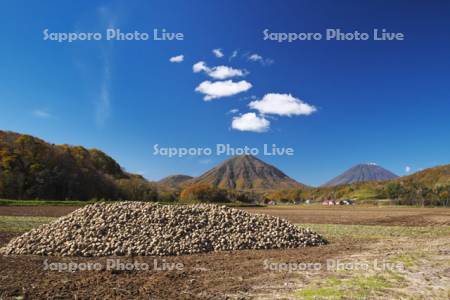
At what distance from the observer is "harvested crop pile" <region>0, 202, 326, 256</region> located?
1122cm

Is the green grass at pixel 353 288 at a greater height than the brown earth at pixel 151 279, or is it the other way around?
the green grass at pixel 353 288

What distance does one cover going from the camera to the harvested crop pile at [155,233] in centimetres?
1122

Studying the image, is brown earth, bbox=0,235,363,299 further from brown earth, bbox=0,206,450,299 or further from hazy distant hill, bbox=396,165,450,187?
hazy distant hill, bbox=396,165,450,187

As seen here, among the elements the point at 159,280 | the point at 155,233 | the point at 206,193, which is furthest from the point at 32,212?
the point at 206,193

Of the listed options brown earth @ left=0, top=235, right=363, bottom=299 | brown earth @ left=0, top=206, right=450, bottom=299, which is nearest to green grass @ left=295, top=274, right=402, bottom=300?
brown earth @ left=0, top=206, right=450, bottom=299

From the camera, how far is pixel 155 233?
12312mm

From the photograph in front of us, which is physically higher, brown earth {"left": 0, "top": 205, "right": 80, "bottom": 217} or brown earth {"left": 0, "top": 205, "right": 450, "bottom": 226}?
brown earth {"left": 0, "top": 205, "right": 80, "bottom": 217}

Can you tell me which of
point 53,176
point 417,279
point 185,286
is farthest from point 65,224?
point 53,176

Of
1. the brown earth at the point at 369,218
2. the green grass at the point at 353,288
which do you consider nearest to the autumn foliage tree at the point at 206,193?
the brown earth at the point at 369,218

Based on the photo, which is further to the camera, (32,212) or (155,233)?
(32,212)

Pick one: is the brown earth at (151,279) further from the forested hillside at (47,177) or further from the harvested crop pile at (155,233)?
the forested hillside at (47,177)

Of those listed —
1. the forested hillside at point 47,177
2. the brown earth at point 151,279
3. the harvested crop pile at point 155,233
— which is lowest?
the brown earth at point 151,279

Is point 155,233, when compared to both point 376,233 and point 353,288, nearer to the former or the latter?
point 353,288

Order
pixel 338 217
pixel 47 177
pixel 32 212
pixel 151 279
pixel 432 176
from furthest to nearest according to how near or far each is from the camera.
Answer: pixel 432 176 < pixel 47 177 < pixel 338 217 < pixel 32 212 < pixel 151 279
